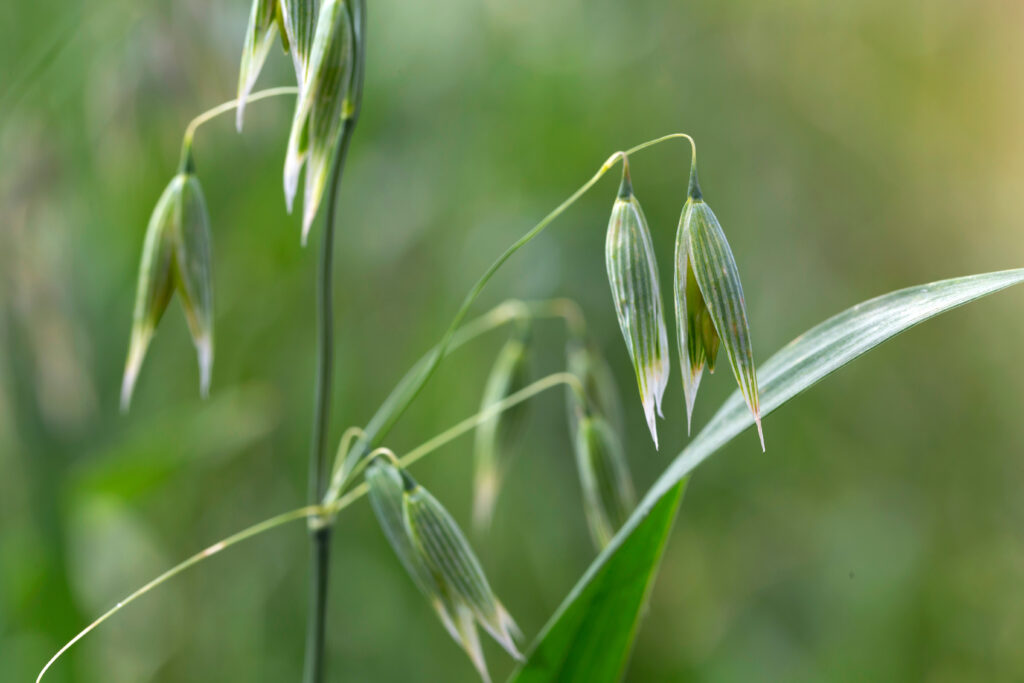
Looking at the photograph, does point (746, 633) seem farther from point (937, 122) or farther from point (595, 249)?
point (937, 122)

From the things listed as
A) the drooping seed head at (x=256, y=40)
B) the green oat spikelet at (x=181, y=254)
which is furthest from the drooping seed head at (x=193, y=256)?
the drooping seed head at (x=256, y=40)

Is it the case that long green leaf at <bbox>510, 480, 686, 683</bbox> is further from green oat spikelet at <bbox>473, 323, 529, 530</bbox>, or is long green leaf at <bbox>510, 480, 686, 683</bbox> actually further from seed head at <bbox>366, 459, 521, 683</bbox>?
green oat spikelet at <bbox>473, 323, 529, 530</bbox>

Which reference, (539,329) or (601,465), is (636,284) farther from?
(539,329)

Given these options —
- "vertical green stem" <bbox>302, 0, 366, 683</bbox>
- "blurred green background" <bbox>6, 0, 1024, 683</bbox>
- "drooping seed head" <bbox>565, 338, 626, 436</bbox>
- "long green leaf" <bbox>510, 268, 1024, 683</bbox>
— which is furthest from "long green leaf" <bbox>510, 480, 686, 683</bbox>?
"blurred green background" <bbox>6, 0, 1024, 683</bbox>

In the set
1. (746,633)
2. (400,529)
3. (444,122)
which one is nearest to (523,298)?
(444,122)

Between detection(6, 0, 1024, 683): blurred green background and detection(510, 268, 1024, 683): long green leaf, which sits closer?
detection(510, 268, 1024, 683): long green leaf
